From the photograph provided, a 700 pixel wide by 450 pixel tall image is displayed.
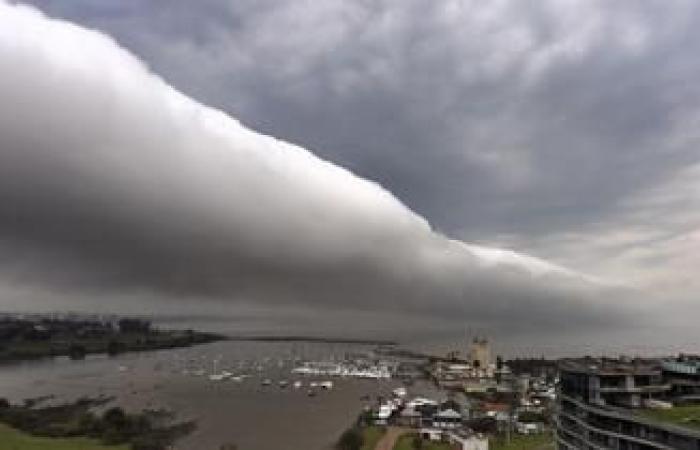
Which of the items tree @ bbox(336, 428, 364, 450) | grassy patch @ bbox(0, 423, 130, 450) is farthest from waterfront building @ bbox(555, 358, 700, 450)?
grassy patch @ bbox(0, 423, 130, 450)

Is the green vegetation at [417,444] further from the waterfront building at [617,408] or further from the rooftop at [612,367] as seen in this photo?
the rooftop at [612,367]

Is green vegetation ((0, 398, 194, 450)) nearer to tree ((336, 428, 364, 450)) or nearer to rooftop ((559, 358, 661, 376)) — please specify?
tree ((336, 428, 364, 450))

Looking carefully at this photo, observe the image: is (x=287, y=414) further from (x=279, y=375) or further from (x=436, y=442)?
(x=279, y=375)

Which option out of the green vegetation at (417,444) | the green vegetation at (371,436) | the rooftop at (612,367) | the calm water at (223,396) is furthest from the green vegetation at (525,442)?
the rooftop at (612,367)

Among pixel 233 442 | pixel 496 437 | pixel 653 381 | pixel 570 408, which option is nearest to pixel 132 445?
pixel 233 442

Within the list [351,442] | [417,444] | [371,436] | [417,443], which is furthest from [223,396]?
[417,444]
